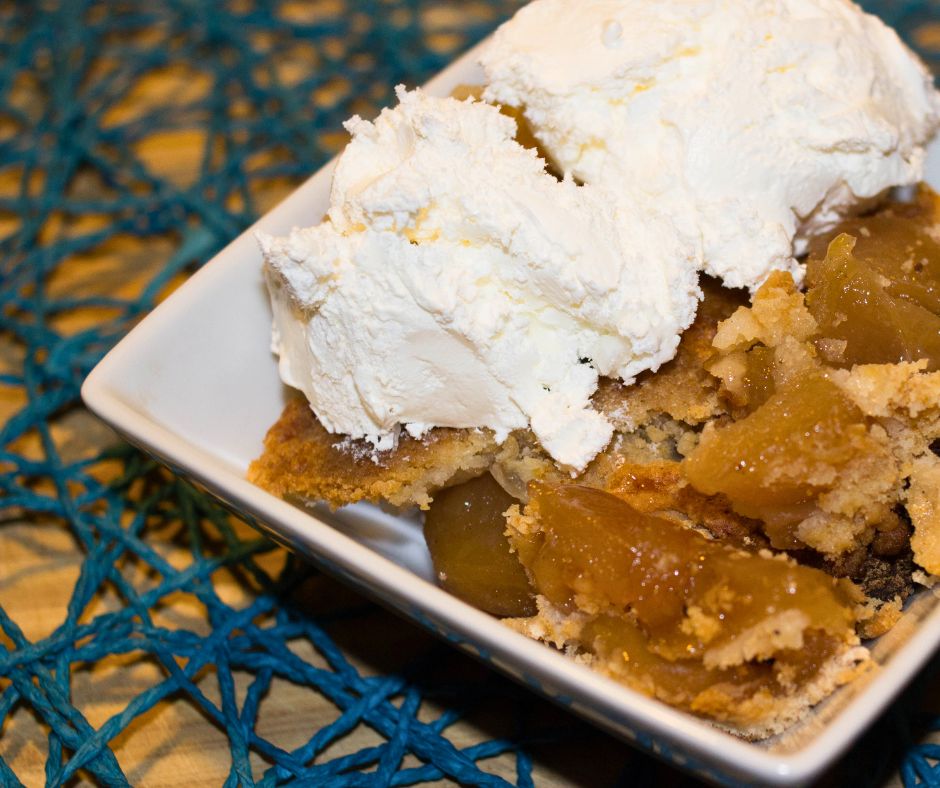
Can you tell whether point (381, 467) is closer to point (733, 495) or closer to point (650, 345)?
point (650, 345)

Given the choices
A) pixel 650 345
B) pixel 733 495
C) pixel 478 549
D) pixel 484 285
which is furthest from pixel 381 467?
pixel 733 495

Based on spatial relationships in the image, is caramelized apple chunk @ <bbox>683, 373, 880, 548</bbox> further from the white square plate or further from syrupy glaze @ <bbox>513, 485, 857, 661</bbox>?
the white square plate

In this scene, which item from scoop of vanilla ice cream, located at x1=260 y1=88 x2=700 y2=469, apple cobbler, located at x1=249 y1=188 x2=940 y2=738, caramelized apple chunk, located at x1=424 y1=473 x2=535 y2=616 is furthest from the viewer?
caramelized apple chunk, located at x1=424 y1=473 x2=535 y2=616

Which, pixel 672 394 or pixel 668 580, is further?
pixel 672 394

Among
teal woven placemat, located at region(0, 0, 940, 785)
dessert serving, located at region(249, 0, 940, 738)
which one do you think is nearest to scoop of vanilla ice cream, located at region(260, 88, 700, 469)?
dessert serving, located at region(249, 0, 940, 738)

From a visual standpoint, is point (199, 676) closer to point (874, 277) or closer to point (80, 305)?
point (80, 305)

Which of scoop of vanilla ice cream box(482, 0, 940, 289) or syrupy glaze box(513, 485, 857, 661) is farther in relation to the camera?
scoop of vanilla ice cream box(482, 0, 940, 289)
